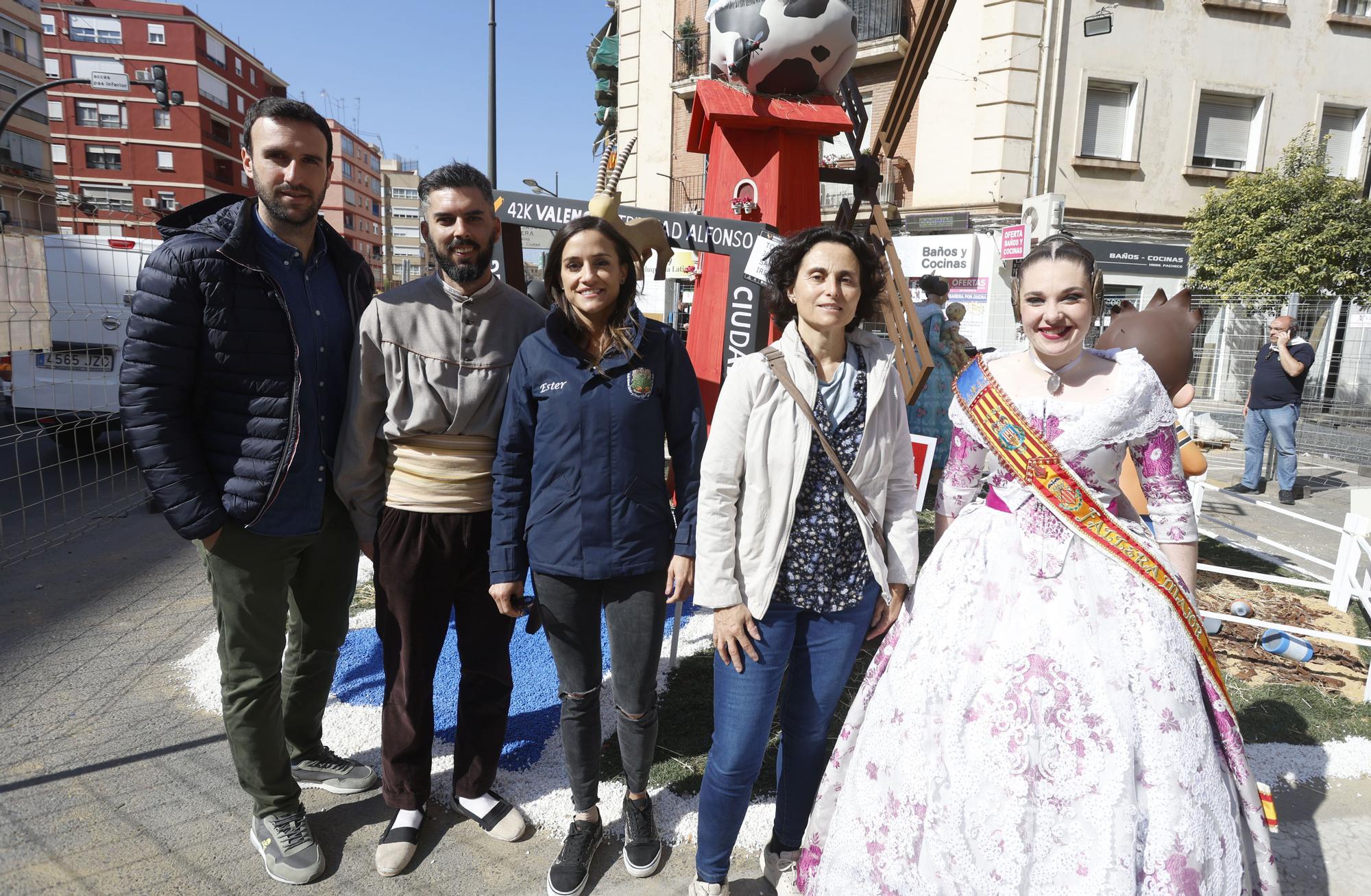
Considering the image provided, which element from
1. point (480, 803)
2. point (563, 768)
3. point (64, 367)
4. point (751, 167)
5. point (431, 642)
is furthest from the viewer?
point (64, 367)

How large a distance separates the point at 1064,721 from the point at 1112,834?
242 millimetres

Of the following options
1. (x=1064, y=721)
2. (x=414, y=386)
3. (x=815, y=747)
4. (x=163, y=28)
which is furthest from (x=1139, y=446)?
(x=163, y=28)

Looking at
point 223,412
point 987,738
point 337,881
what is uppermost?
point 223,412

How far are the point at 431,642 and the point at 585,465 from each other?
82cm

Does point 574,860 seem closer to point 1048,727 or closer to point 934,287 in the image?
point 1048,727

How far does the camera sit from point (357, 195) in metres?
77.2

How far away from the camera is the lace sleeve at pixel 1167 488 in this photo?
1.92 metres

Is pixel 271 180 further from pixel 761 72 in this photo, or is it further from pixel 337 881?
pixel 761 72

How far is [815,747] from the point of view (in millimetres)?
2148

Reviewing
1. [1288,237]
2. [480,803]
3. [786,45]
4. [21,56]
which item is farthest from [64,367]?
[21,56]

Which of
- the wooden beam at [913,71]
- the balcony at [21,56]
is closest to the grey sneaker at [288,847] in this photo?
the wooden beam at [913,71]

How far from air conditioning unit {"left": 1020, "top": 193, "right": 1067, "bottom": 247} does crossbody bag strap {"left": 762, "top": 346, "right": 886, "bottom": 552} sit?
23.5 ft

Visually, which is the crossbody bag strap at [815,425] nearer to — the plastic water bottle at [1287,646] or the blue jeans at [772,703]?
the blue jeans at [772,703]

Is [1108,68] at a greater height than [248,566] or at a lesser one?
greater
